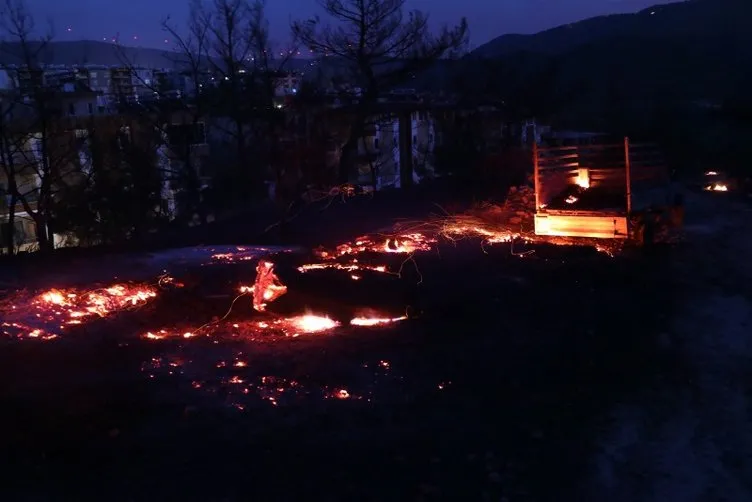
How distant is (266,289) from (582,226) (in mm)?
7420

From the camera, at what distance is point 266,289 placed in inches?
378

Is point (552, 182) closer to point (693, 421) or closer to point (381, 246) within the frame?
point (381, 246)

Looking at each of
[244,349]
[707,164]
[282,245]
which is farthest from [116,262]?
[707,164]

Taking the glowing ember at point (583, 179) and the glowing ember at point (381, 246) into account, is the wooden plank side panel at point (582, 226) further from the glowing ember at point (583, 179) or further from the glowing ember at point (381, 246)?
the glowing ember at point (381, 246)

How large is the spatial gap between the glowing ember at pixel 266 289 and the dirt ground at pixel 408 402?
6.5 inches

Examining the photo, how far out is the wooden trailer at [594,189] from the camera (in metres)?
14.0

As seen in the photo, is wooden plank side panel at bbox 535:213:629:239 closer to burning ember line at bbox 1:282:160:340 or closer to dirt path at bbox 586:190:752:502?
dirt path at bbox 586:190:752:502

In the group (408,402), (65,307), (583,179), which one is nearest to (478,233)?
(583,179)

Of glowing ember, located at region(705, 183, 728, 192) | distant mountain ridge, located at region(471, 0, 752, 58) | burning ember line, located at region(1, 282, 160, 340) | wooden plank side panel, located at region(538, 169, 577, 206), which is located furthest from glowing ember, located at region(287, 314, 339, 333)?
distant mountain ridge, located at region(471, 0, 752, 58)

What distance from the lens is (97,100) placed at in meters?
28.4

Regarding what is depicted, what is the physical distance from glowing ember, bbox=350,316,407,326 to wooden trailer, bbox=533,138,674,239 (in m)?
6.61

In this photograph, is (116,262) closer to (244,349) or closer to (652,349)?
(244,349)

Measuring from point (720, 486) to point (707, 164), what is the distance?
80.3ft

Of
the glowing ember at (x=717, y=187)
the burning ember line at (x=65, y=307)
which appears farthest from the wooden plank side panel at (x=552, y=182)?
the glowing ember at (x=717, y=187)
